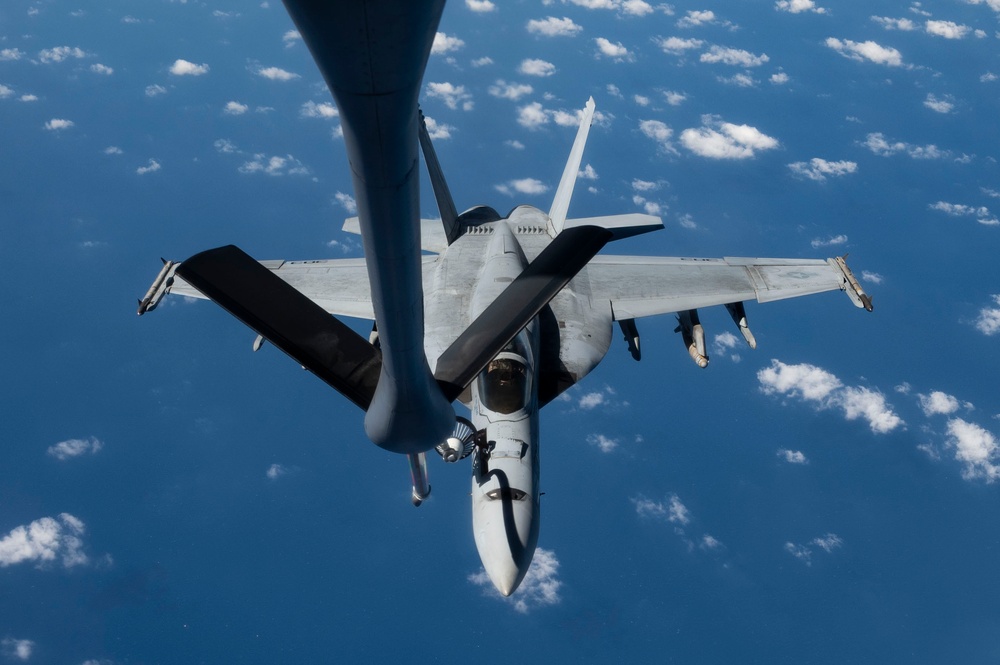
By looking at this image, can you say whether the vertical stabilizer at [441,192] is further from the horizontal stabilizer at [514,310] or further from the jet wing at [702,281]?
the horizontal stabilizer at [514,310]

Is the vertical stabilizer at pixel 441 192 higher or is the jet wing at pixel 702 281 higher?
the vertical stabilizer at pixel 441 192

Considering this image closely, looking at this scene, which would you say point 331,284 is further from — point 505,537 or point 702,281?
point 505,537

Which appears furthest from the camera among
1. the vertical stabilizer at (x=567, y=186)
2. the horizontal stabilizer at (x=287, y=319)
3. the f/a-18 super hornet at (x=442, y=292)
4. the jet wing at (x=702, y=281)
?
the vertical stabilizer at (x=567, y=186)

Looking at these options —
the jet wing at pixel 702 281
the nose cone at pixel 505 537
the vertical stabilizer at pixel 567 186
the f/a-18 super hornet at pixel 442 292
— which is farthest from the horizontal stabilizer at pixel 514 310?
the vertical stabilizer at pixel 567 186

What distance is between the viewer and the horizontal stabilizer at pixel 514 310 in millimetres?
9125

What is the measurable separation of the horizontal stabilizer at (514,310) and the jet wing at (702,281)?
39.7ft

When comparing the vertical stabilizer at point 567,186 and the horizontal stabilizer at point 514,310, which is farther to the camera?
the vertical stabilizer at point 567,186

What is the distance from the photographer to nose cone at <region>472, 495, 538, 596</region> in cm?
1391

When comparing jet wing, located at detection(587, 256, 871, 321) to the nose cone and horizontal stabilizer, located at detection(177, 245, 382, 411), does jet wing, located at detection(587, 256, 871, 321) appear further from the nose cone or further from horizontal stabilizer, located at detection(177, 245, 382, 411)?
horizontal stabilizer, located at detection(177, 245, 382, 411)

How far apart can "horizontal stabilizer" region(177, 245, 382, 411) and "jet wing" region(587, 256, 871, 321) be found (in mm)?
13070

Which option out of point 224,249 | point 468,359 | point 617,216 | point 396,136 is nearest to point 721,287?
point 617,216

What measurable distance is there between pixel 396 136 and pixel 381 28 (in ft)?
3.19

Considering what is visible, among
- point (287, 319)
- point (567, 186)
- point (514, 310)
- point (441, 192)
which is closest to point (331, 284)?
point (441, 192)

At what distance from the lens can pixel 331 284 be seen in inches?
894
